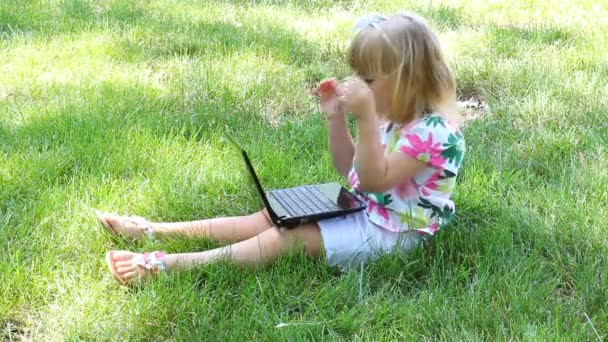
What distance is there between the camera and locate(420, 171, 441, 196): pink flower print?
2225mm

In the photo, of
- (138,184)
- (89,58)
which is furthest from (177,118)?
(89,58)

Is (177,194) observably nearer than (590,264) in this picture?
No

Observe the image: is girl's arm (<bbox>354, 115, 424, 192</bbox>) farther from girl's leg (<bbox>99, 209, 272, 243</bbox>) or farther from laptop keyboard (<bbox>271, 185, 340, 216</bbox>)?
girl's leg (<bbox>99, 209, 272, 243</bbox>)

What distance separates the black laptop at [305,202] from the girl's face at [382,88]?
341 mm

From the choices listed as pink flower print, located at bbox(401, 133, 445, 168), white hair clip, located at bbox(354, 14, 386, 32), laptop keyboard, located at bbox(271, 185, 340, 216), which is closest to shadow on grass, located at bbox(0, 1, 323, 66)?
laptop keyboard, located at bbox(271, 185, 340, 216)

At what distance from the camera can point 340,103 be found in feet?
6.80

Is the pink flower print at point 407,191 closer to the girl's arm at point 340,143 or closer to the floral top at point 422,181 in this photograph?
the floral top at point 422,181

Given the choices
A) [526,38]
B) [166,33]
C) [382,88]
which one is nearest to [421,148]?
[382,88]

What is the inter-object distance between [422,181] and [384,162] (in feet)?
0.66

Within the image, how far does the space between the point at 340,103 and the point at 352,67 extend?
0.19 m

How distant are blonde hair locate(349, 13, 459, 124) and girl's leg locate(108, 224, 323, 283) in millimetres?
455

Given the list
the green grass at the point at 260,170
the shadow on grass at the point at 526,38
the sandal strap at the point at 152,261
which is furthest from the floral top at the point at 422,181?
the shadow on grass at the point at 526,38

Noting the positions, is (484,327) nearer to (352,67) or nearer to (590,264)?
(590,264)

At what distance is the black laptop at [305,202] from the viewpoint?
2.25m
